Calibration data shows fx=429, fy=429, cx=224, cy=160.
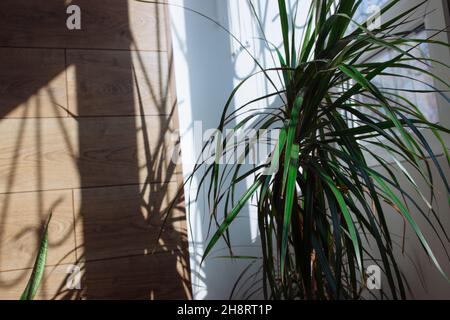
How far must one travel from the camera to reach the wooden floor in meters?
1.63

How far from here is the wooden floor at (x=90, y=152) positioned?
1.63 metres

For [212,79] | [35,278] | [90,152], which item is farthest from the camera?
[212,79]

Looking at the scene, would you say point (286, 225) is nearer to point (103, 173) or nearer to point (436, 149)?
point (436, 149)

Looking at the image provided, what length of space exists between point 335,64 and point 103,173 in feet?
3.60

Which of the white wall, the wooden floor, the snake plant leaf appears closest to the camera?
the snake plant leaf

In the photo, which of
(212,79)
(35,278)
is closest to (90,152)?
(212,79)

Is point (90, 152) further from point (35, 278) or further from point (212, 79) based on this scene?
Result: point (35, 278)

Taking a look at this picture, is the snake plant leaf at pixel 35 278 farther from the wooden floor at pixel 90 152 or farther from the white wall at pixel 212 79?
the white wall at pixel 212 79

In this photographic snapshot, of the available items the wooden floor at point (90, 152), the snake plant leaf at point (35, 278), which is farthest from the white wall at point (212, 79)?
the snake plant leaf at point (35, 278)

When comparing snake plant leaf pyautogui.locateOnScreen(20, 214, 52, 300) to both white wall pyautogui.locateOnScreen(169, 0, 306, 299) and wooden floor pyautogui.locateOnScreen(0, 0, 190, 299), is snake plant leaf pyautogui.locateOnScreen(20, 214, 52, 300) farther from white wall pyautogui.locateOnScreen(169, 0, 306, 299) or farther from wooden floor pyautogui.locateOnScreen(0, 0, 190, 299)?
white wall pyautogui.locateOnScreen(169, 0, 306, 299)

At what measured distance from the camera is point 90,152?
1714mm

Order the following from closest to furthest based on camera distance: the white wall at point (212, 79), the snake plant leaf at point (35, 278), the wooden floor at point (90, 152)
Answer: the snake plant leaf at point (35, 278), the wooden floor at point (90, 152), the white wall at point (212, 79)

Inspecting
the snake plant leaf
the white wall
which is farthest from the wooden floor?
the snake plant leaf
